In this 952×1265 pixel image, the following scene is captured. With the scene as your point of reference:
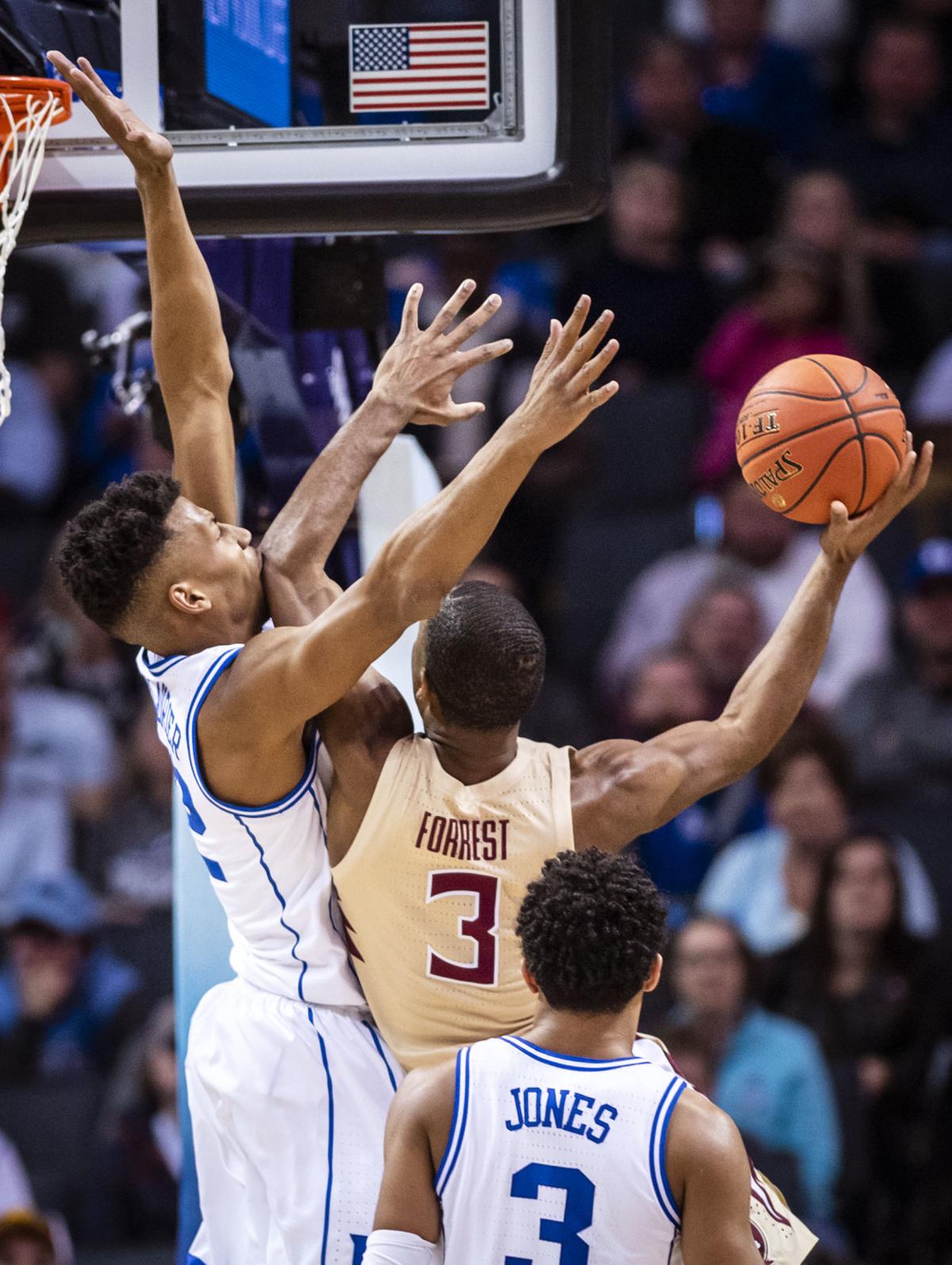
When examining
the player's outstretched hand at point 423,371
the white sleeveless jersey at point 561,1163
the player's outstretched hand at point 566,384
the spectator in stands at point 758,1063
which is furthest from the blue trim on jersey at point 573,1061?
the spectator in stands at point 758,1063

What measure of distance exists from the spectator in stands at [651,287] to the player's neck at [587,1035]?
16.4 feet

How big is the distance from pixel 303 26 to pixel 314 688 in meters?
1.75

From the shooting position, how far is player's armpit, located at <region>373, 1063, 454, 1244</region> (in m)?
2.72

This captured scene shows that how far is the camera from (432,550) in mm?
2949

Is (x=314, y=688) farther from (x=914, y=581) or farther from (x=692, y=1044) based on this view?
(x=914, y=581)

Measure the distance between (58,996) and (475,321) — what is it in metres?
4.30

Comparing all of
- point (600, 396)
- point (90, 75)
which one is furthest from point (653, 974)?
point (90, 75)

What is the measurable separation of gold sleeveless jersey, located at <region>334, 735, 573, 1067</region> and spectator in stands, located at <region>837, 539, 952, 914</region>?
3375 millimetres

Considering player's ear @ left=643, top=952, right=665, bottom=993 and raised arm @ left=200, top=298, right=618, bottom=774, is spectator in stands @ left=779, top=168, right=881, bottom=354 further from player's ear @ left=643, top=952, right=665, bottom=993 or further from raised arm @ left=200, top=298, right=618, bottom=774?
player's ear @ left=643, top=952, right=665, bottom=993

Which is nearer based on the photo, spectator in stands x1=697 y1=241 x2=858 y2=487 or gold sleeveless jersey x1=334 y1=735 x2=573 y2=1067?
gold sleeveless jersey x1=334 y1=735 x2=573 y2=1067

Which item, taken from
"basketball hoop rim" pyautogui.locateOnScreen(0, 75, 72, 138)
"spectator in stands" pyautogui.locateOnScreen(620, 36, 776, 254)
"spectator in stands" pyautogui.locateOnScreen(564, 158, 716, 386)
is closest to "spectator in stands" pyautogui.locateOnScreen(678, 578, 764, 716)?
"spectator in stands" pyautogui.locateOnScreen(564, 158, 716, 386)

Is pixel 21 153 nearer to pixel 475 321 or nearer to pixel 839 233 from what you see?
pixel 475 321

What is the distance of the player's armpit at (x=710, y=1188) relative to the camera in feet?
8.59

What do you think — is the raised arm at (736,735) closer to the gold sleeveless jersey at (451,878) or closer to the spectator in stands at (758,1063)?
the gold sleeveless jersey at (451,878)
